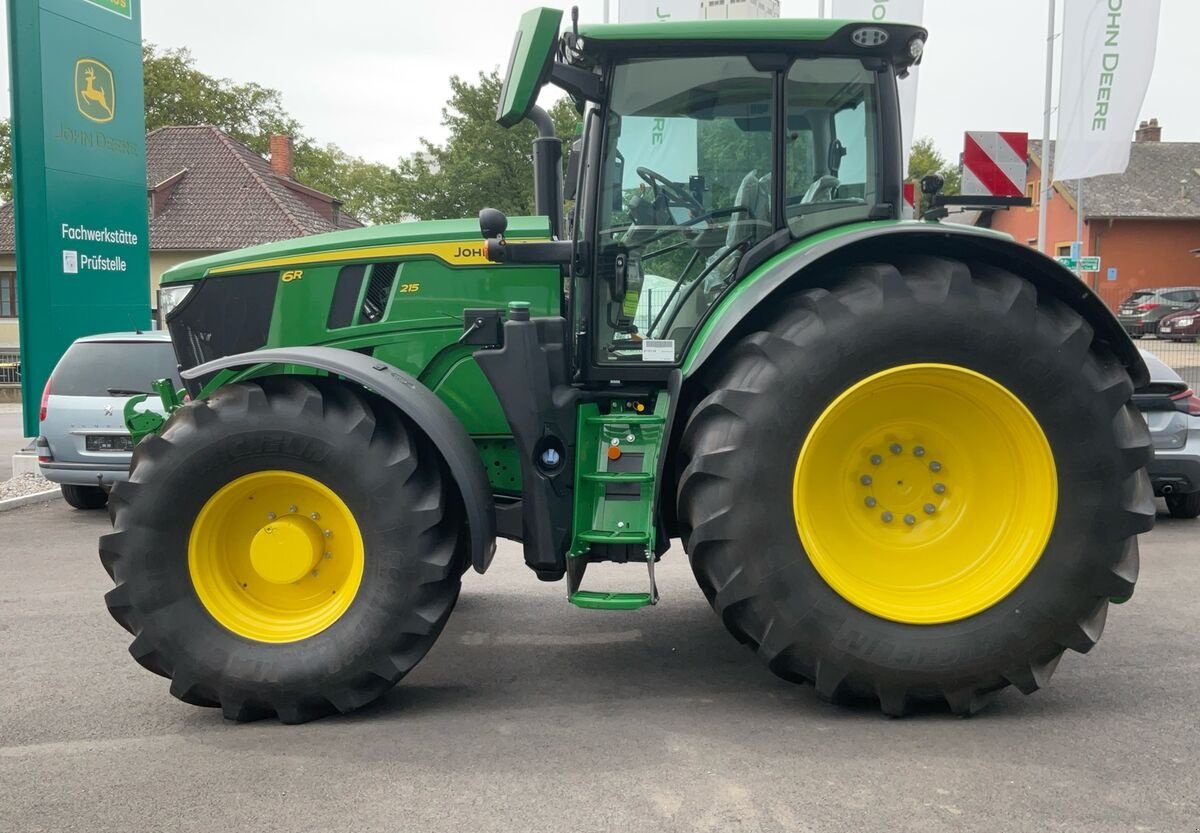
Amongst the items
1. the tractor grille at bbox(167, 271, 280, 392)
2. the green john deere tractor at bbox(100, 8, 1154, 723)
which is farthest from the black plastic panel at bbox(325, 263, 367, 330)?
the tractor grille at bbox(167, 271, 280, 392)

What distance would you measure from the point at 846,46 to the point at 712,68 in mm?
520

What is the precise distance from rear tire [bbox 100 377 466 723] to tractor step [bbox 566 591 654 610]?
18.8 inches

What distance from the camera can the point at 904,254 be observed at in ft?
12.5

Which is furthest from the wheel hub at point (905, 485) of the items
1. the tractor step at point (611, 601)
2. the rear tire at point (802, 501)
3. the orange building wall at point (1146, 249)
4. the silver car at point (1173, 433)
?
the orange building wall at point (1146, 249)

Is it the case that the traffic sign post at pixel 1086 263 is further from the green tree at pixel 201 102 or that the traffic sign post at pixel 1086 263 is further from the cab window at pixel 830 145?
the green tree at pixel 201 102

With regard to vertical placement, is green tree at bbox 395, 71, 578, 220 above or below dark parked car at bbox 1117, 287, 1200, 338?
above

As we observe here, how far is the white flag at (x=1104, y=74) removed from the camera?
13.3 m

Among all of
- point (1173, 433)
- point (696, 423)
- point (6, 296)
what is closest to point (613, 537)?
point (696, 423)

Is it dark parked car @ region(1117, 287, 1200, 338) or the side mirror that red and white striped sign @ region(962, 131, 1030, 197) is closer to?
the side mirror

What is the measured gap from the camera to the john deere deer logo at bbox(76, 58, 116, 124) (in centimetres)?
1119

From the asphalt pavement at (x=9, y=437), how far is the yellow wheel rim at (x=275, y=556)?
28.3ft

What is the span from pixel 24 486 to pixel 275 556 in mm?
7767

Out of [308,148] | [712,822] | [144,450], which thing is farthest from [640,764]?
[308,148]

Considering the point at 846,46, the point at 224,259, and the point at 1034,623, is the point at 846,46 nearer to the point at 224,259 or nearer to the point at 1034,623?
the point at 1034,623
